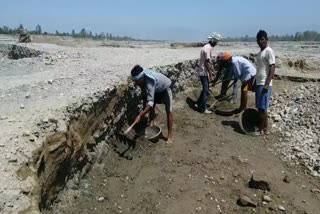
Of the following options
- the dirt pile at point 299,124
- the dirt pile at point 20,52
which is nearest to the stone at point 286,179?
the dirt pile at point 299,124

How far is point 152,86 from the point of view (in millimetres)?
6320

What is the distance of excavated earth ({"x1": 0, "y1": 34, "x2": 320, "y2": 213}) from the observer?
4.38 metres

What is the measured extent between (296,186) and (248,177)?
0.72 metres

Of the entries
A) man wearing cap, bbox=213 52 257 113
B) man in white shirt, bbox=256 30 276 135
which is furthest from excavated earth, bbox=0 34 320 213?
man in white shirt, bbox=256 30 276 135

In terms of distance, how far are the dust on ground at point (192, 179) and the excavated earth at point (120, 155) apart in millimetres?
16

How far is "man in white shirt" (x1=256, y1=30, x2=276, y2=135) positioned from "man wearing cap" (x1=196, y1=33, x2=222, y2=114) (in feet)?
3.71

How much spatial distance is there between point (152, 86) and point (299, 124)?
11.4 feet

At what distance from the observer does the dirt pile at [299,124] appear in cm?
718

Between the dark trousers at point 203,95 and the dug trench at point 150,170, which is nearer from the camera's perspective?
the dug trench at point 150,170

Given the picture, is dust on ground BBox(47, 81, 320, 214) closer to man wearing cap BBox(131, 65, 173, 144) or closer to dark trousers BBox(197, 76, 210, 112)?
man wearing cap BBox(131, 65, 173, 144)

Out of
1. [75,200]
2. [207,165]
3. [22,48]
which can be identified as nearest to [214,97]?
[207,165]

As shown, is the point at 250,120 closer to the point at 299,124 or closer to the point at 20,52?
the point at 299,124

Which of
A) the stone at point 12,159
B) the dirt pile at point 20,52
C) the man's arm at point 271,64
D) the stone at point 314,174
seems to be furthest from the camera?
the dirt pile at point 20,52

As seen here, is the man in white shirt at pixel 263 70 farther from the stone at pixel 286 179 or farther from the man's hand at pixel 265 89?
the stone at pixel 286 179
